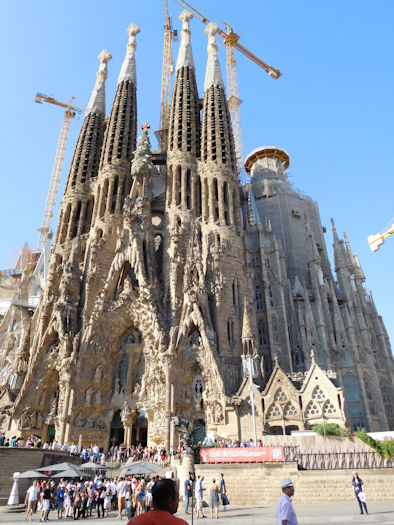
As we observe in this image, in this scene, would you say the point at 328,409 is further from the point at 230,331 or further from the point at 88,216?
the point at 88,216

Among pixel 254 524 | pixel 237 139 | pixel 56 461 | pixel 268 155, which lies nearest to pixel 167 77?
pixel 237 139

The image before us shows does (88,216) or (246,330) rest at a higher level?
(88,216)

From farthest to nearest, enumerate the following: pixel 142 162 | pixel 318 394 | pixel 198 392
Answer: pixel 142 162 < pixel 198 392 < pixel 318 394

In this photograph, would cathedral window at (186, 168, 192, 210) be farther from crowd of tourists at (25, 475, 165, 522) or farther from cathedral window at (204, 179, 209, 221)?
crowd of tourists at (25, 475, 165, 522)

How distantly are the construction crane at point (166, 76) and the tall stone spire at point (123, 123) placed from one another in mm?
7228

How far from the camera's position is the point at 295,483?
Answer: 52.6 feet

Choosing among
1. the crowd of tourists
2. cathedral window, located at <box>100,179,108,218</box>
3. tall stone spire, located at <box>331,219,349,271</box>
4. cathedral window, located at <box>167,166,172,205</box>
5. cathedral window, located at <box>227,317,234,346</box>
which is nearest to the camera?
the crowd of tourists

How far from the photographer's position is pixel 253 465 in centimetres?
1666

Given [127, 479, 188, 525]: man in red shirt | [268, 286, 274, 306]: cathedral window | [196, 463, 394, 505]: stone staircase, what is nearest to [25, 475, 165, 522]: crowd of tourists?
[196, 463, 394, 505]: stone staircase

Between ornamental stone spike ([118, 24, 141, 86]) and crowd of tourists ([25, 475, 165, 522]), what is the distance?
4573 cm

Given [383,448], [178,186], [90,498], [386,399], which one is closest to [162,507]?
[90,498]

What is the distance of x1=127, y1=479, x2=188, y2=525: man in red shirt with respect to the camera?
250cm

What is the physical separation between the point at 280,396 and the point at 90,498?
15346 millimetres

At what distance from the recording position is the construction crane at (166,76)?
182 ft
